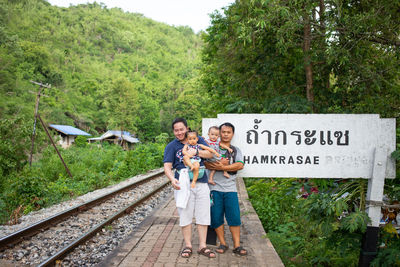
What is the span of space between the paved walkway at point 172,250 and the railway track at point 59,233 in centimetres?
100

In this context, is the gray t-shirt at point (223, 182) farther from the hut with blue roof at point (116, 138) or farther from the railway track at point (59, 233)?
the hut with blue roof at point (116, 138)

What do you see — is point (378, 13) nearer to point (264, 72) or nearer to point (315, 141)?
point (264, 72)

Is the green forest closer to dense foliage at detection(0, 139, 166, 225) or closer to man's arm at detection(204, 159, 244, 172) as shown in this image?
dense foliage at detection(0, 139, 166, 225)

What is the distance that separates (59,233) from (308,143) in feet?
16.3

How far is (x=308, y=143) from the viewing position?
11.7 feet

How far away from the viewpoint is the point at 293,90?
6156 millimetres

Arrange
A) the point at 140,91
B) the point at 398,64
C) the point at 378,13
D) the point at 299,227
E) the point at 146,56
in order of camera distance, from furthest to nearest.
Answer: the point at 146,56, the point at 140,91, the point at 299,227, the point at 398,64, the point at 378,13

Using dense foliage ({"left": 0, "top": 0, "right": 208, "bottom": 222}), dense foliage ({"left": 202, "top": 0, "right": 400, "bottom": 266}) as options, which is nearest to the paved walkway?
dense foliage ({"left": 202, "top": 0, "right": 400, "bottom": 266})

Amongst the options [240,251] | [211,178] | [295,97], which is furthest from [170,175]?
[295,97]

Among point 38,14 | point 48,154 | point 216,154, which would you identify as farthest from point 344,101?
point 38,14

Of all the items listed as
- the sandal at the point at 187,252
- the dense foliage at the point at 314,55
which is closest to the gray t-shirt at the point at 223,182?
the sandal at the point at 187,252

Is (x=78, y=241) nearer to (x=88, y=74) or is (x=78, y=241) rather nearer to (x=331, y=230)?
(x=331, y=230)

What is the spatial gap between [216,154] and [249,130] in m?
0.51

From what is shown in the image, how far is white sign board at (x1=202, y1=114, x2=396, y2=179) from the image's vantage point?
348 centimetres
